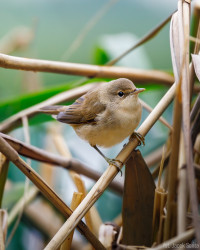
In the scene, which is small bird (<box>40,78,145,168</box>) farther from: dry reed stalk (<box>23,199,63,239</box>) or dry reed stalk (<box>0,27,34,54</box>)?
dry reed stalk (<box>0,27,34,54</box>)

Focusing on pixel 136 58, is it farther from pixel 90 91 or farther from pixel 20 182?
pixel 20 182

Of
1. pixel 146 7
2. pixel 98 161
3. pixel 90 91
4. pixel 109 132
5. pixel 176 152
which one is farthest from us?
pixel 146 7

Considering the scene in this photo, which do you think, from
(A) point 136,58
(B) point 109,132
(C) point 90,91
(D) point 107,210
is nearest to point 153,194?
(B) point 109,132

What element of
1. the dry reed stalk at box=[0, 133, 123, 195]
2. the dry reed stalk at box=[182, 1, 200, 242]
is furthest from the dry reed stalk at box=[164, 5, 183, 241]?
the dry reed stalk at box=[0, 133, 123, 195]

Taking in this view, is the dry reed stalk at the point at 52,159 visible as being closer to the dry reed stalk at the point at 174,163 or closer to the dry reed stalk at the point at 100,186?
the dry reed stalk at the point at 100,186

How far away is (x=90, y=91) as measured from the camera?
1949 mm

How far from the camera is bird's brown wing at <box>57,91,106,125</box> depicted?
188 centimetres

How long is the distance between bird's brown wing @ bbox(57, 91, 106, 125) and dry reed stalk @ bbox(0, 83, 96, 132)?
0.16 ft

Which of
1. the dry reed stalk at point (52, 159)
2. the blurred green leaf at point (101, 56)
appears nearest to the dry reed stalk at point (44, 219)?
the dry reed stalk at point (52, 159)

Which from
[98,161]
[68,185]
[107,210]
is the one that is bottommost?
[107,210]

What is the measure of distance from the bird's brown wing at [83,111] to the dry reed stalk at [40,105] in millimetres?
49

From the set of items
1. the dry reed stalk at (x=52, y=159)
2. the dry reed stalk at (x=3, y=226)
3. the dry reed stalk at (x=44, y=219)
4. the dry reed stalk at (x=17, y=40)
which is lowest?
the dry reed stalk at (x=3, y=226)

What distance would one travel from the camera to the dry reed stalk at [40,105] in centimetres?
187

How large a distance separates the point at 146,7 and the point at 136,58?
1.73 m
